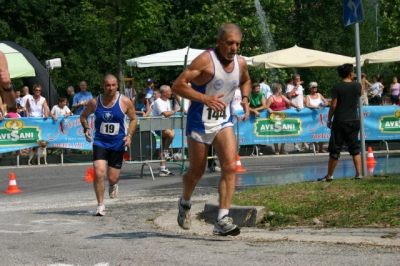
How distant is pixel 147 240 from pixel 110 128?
375 cm

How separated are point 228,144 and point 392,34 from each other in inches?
2211

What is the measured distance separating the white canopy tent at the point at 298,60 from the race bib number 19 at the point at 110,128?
1543 centimetres

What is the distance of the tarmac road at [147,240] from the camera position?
26.2ft

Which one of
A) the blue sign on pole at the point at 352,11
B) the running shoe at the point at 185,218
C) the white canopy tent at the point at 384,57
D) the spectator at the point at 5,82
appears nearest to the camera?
the spectator at the point at 5,82

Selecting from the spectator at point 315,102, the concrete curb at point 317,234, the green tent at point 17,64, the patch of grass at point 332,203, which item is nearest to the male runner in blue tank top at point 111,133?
the patch of grass at point 332,203

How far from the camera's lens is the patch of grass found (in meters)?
10.1

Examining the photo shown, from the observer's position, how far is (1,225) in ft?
36.6

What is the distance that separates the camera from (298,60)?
28.2 m

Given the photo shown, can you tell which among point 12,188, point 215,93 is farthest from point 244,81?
point 12,188

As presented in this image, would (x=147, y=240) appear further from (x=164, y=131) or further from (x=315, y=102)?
(x=315, y=102)

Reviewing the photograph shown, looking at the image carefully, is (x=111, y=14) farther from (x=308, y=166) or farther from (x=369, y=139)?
(x=308, y=166)

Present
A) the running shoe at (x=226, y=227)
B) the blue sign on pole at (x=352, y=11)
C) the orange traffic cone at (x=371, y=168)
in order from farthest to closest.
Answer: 1. the orange traffic cone at (x=371, y=168)
2. the blue sign on pole at (x=352, y=11)
3. the running shoe at (x=226, y=227)

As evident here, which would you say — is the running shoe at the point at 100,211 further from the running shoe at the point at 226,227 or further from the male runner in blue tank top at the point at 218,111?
the running shoe at the point at 226,227

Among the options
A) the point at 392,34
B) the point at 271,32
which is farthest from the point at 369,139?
the point at 392,34
